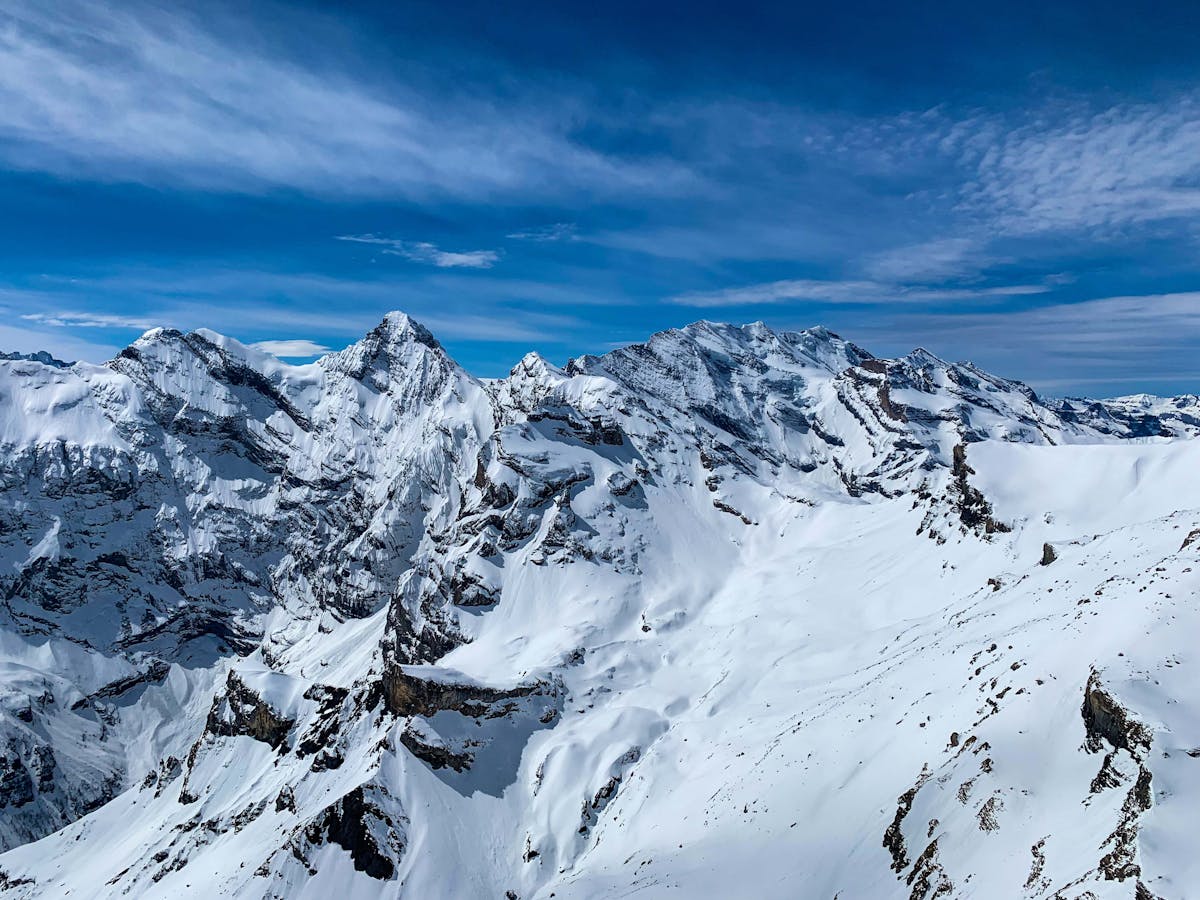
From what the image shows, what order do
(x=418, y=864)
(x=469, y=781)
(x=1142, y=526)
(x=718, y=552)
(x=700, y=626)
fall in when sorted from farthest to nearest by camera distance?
(x=718, y=552), (x=700, y=626), (x=469, y=781), (x=418, y=864), (x=1142, y=526)

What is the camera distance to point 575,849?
84938 mm

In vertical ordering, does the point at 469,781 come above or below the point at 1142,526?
below

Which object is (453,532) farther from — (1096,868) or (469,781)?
(1096,868)

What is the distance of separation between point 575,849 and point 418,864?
16913mm

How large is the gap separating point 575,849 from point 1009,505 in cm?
6936

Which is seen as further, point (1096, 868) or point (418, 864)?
point (418, 864)

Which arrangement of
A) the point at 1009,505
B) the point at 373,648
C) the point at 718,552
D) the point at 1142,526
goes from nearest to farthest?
the point at 1142,526
the point at 1009,505
the point at 718,552
the point at 373,648

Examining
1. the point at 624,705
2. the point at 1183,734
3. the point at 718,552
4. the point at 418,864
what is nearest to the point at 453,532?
the point at 718,552

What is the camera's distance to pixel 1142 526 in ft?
221

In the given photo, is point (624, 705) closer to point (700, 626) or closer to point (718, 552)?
point (700, 626)

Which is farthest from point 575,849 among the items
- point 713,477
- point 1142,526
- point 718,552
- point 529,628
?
point 713,477

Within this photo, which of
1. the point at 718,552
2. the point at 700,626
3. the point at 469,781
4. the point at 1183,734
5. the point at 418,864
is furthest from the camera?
the point at 718,552

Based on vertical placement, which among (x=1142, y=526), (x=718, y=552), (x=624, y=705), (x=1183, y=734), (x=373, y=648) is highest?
(x=1142, y=526)

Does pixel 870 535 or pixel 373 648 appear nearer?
pixel 870 535
